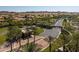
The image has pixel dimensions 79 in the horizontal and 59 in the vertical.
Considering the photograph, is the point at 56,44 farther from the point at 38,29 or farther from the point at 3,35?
the point at 3,35

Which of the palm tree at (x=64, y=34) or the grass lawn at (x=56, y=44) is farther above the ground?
the palm tree at (x=64, y=34)

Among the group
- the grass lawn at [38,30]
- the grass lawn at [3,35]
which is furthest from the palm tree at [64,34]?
the grass lawn at [3,35]

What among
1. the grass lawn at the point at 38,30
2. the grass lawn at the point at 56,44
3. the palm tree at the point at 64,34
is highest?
the grass lawn at the point at 38,30

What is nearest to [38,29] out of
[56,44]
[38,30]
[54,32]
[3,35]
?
[38,30]

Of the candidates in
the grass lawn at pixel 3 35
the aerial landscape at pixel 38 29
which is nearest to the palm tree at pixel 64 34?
the aerial landscape at pixel 38 29

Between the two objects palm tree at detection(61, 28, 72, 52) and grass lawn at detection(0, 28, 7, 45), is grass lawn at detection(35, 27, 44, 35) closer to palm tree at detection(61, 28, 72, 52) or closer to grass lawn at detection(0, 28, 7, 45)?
palm tree at detection(61, 28, 72, 52)

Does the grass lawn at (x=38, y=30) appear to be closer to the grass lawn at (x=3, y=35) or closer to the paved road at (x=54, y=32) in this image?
the paved road at (x=54, y=32)

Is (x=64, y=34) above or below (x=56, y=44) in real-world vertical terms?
above

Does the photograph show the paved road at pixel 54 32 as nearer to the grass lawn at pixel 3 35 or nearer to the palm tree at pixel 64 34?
the palm tree at pixel 64 34
